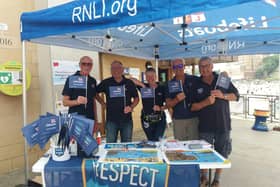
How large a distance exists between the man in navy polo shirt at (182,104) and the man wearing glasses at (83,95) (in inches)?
34.2

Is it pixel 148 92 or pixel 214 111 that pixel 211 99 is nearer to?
pixel 214 111

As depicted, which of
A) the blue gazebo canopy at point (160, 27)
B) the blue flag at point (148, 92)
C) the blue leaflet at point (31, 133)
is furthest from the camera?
the blue flag at point (148, 92)

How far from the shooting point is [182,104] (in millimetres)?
2877

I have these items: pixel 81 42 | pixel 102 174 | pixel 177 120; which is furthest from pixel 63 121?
pixel 81 42

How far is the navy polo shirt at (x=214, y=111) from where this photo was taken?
8.72 feet

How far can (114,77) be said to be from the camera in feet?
10.0

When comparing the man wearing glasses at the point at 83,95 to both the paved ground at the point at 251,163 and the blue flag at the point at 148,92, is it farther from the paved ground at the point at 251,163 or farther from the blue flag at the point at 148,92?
the paved ground at the point at 251,163

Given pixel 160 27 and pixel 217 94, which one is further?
pixel 160 27

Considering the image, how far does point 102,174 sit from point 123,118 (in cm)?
125

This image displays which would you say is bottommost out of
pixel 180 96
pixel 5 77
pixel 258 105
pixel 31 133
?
pixel 258 105

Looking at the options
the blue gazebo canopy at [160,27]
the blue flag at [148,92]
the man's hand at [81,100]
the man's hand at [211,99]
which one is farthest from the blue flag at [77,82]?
the man's hand at [211,99]

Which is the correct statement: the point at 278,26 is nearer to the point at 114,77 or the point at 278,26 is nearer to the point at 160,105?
the point at 160,105

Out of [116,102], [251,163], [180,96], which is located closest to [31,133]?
[116,102]

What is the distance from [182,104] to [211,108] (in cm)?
34
